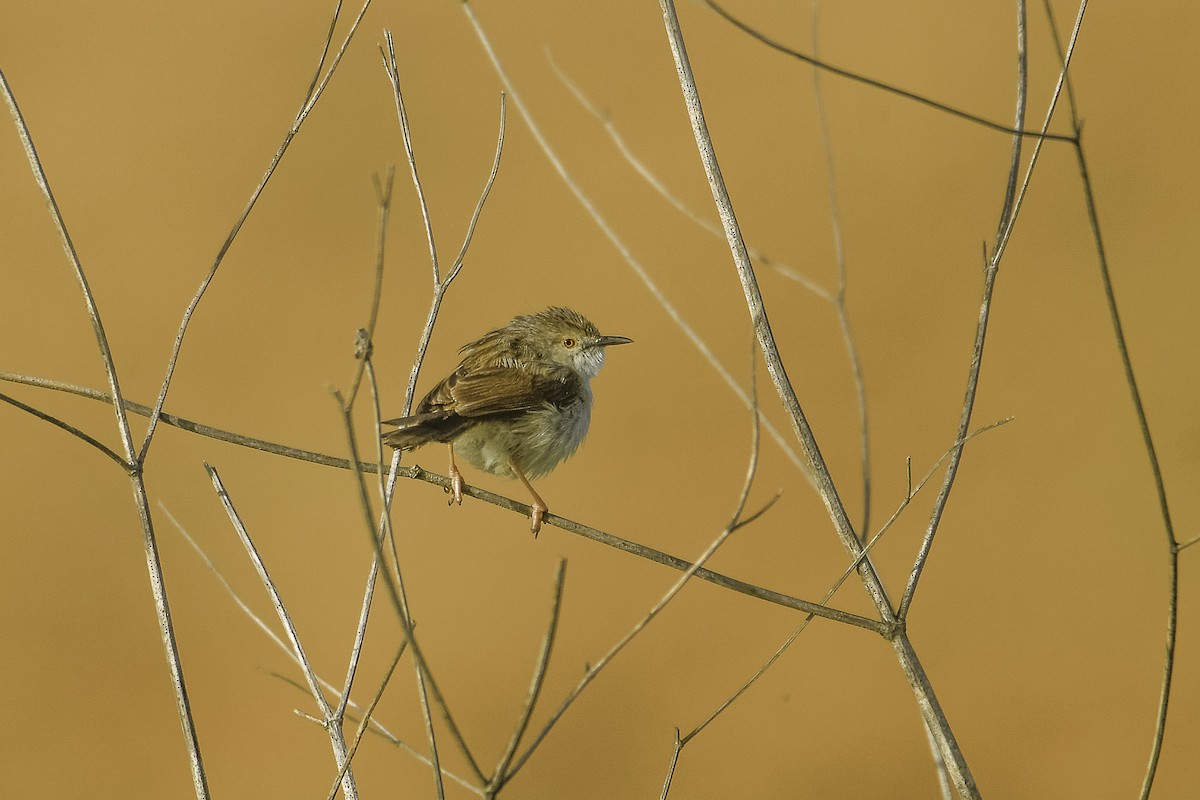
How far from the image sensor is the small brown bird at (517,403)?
4.72m

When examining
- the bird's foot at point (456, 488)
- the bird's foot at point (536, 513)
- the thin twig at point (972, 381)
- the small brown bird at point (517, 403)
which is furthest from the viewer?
the small brown bird at point (517, 403)

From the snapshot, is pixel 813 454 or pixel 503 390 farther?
pixel 503 390

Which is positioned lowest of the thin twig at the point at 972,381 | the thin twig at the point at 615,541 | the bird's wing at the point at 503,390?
the thin twig at the point at 615,541

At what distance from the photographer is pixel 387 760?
10.1m

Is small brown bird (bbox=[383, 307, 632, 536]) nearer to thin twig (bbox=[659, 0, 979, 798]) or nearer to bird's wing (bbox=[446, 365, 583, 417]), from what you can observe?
bird's wing (bbox=[446, 365, 583, 417])

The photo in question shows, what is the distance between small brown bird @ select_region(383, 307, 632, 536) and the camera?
4.72m

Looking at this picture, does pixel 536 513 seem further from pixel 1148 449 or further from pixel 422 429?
pixel 1148 449

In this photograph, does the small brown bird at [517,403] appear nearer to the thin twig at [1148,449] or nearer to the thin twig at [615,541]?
the thin twig at [615,541]

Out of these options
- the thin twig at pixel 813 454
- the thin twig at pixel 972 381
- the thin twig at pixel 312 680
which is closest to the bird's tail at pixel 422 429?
the thin twig at pixel 312 680

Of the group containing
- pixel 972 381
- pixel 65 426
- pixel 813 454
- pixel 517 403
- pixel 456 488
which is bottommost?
pixel 65 426

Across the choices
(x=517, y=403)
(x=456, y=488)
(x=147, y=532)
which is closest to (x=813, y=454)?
(x=147, y=532)

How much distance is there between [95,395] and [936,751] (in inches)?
85.1

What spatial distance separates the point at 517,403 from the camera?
16.4 feet

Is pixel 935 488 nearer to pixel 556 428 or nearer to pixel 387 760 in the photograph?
pixel 387 760
